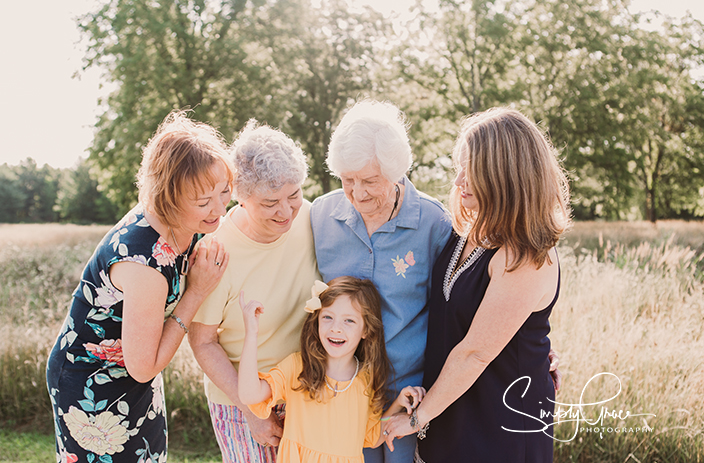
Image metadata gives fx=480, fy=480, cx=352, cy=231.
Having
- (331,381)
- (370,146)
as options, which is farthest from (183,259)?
(370,146)

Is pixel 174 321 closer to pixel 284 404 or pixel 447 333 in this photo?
pixel 284 404

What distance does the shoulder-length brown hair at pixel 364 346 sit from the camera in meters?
2.17

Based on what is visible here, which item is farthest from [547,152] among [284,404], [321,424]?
[284,404]

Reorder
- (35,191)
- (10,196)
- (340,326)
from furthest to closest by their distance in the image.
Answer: (35,191) → (10,196) → (340,326)

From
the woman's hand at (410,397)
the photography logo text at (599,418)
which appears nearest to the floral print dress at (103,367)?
the woman's hand at (410,397)

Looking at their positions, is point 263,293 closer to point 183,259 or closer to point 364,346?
point 183,259

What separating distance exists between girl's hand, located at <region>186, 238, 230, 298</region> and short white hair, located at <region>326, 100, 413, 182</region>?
2.20 feet

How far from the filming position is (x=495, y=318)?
70.7 inches

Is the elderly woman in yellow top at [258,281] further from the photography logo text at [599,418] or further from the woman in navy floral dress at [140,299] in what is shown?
the photography logo text at [599,418]

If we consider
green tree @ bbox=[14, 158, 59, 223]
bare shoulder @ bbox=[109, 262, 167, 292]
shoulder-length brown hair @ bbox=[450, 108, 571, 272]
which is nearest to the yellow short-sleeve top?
bare shoulder @ bbox=[109, 262, 167, 292]

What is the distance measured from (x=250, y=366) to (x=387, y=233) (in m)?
0.87

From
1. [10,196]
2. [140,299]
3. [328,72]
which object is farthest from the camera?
[10,196]

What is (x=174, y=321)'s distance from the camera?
6.77ft

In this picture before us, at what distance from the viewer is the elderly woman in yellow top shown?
7.05ft
